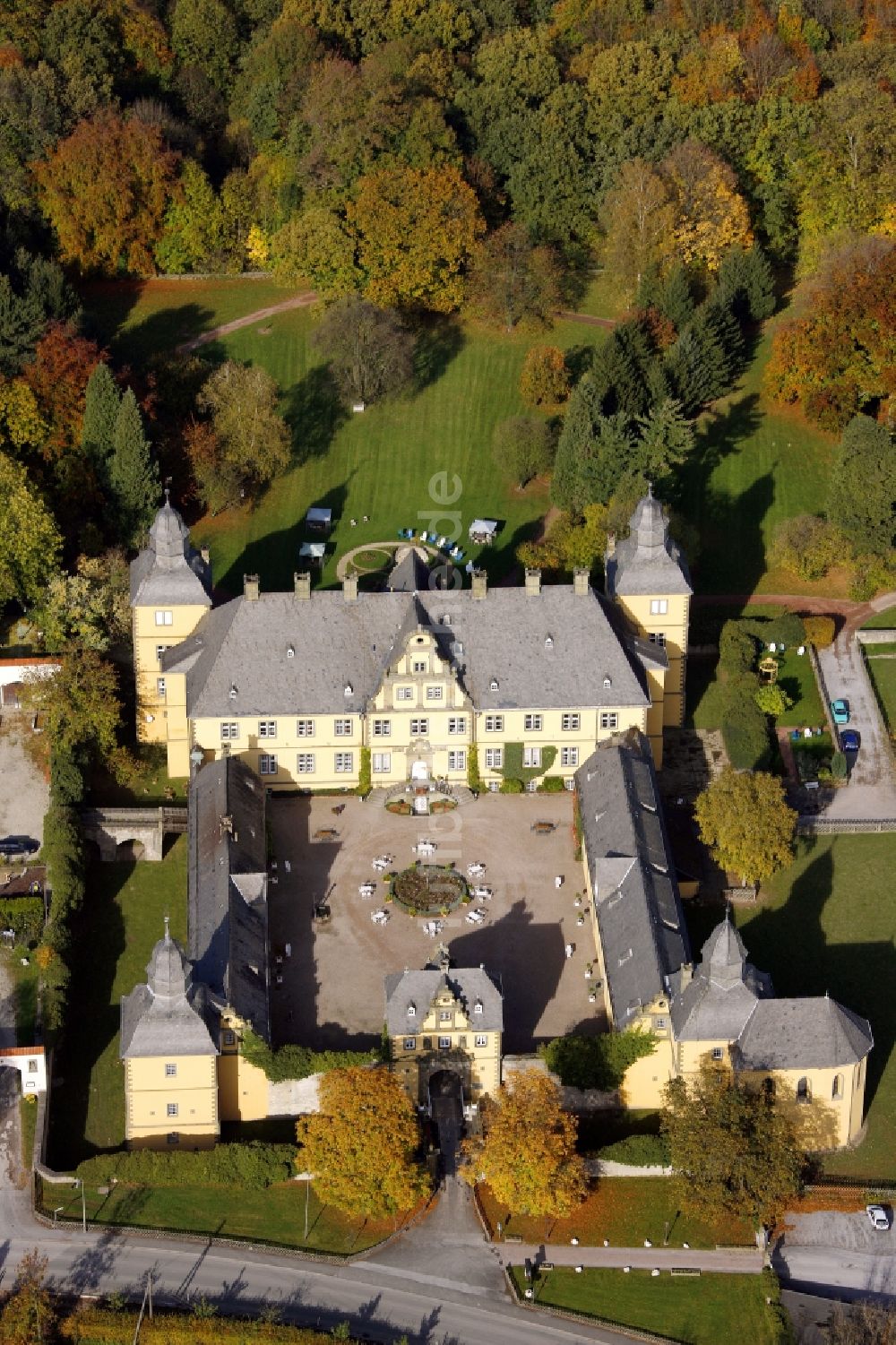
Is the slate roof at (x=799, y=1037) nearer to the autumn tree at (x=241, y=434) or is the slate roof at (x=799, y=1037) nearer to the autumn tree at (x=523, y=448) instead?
the autumn tree at (x=523, y=448)

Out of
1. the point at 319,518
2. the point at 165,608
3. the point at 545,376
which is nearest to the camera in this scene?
the point at 165,608

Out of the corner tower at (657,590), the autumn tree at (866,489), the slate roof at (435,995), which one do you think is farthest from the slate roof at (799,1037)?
the autumn tree at (866,489)

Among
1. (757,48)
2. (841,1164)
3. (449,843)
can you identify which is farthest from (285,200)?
(841,1164)

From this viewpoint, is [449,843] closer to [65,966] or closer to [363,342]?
[65,966]

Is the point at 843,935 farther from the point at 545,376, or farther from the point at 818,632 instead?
the point at 545,376

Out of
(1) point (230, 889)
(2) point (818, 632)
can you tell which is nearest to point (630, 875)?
(1) point (230, 889)
